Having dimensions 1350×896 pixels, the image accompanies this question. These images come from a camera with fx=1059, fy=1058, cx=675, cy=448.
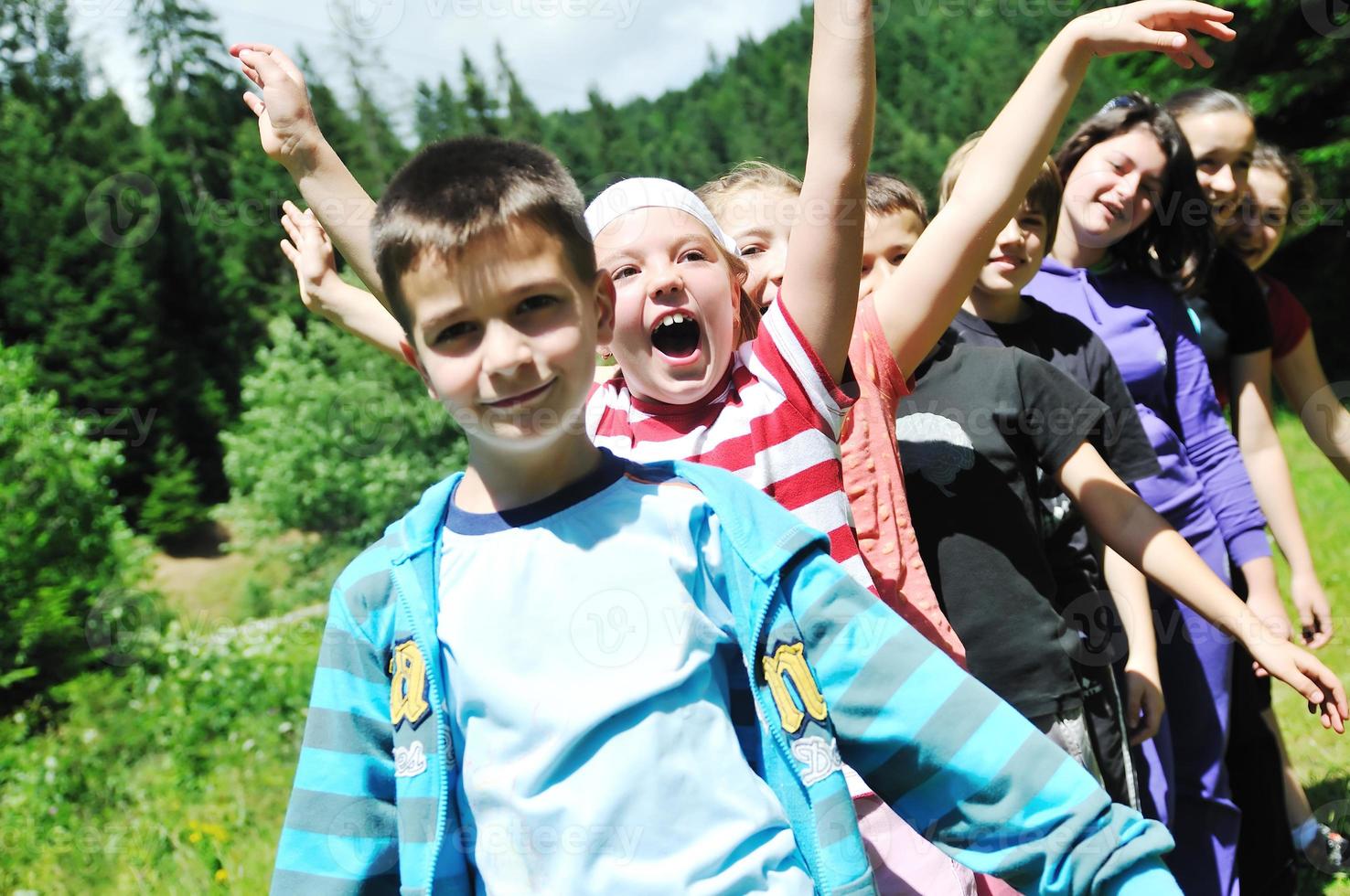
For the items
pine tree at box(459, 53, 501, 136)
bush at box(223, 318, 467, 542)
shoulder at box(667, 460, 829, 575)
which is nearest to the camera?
shoulder at box(667, 460, 829, 575)

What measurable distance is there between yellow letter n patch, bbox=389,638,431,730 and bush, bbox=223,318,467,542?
18.7 m

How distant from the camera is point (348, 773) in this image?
1.33m

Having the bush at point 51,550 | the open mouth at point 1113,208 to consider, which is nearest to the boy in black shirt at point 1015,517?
the open mouth at point 1113,208

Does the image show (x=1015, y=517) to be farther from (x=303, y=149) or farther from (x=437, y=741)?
(x=303, y=149)

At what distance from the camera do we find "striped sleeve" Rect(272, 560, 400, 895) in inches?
51.7

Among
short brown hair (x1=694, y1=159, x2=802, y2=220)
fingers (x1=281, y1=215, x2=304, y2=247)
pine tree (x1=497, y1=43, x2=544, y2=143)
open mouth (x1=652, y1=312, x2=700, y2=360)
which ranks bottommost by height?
open mouth (x1=652, y1=312, x2=700, y2=360)

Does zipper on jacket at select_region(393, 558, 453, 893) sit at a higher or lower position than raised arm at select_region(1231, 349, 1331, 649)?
lower

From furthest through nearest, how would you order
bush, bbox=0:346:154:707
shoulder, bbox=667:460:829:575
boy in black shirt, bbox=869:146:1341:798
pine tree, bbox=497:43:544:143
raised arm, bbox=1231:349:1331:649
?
pine tree, bbox=497:43:544:143, bush, bbox=0:346:154:707, raised arm, bbox=1231:349:1331:649, boy in black shirt, bbox=869:146:1341:798, shoulder, bbox=667:460:829:575

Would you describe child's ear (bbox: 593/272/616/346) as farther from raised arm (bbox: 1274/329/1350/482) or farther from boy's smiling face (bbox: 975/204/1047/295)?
raised arm (bbox: 1274/329/1350/482)

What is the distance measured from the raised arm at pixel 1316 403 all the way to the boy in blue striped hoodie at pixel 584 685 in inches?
110

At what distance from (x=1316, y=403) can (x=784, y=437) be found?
103 inches

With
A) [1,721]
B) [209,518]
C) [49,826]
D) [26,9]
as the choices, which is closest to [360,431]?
[209,518]

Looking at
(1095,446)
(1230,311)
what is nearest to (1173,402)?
(1230,311)

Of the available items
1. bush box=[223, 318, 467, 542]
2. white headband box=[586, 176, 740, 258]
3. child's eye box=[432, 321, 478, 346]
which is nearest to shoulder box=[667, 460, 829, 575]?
child's eye box=[432, 321, 478, 346]
